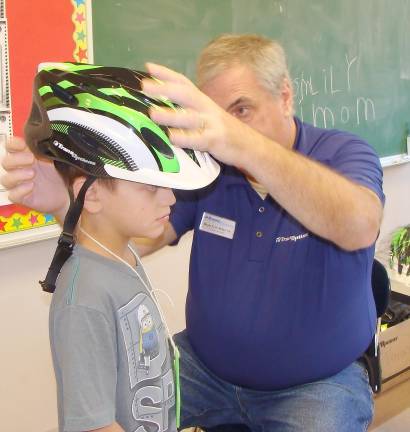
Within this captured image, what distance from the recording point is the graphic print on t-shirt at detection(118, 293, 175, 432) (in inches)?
41.4

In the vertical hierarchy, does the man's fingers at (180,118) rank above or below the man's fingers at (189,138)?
above

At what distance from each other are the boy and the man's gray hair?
0.47 metres

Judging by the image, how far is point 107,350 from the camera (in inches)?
38.8

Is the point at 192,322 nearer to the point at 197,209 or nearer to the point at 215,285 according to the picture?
the point at 215,285

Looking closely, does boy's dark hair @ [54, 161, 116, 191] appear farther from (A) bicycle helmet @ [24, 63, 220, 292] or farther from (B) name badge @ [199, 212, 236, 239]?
(B) name badge @ [199, 212, 236, 239]

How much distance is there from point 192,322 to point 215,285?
15 centimetres


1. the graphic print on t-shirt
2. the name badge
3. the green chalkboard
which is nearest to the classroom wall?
the green chalkboard

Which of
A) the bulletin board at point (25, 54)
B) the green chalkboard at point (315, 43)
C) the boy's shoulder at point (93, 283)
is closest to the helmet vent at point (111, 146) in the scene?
the boy's shoulder at point (93, 283)

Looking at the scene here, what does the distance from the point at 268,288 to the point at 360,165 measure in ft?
1.27

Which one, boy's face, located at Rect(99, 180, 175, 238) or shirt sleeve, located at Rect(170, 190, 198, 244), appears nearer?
boy's face, located at Rect(99, 180, 175, 238)

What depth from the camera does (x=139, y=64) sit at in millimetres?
2031

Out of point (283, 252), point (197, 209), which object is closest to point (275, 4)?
point (197, 209)

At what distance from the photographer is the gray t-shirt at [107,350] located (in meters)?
0.96

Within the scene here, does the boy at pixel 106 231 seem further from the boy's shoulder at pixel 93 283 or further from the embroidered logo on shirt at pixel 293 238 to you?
the embroidered logo on shirt at pixel 293 238
